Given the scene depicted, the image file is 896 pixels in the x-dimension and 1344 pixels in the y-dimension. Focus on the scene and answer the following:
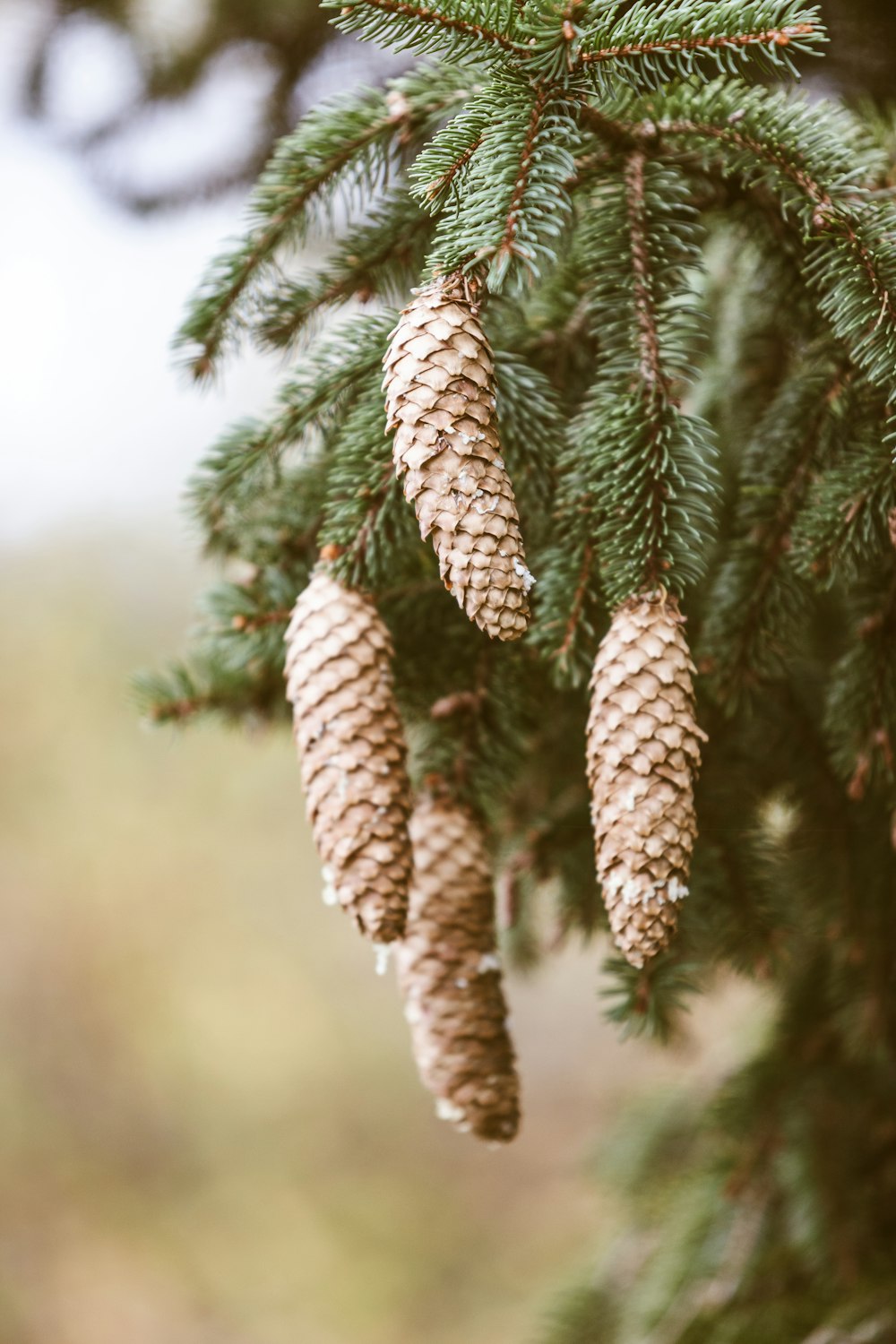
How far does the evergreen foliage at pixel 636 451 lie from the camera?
1.16ft

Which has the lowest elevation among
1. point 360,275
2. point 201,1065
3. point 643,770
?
point 643,770

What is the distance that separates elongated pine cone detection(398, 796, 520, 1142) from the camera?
482 millimetres

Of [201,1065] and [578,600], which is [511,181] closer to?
[578,600]

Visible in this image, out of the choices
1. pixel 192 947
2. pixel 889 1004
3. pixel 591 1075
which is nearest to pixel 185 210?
pixel 889 1004

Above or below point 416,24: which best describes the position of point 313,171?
above

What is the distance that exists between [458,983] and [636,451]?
0.94 feet


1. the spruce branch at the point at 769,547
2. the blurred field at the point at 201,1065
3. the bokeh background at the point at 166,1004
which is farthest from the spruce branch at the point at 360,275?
the blurred field at the point at 201,1065

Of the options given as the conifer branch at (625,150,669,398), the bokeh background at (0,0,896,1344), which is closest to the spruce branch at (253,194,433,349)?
the conifer branch at (625,150,669,398)

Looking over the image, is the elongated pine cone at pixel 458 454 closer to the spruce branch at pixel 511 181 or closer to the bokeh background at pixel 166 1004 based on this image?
the spruce branch at pixel 511 181

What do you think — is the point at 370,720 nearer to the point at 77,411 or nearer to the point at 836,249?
the point at 836,249

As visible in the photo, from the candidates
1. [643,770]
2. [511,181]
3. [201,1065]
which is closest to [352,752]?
[643,770]

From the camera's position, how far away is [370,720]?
424mm

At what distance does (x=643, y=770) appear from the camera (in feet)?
1.25

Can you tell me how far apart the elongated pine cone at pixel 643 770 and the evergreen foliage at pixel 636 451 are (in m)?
0.03
